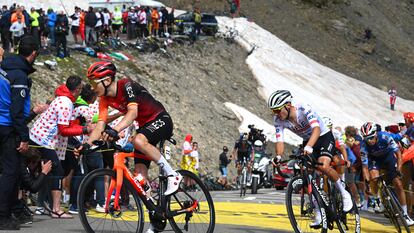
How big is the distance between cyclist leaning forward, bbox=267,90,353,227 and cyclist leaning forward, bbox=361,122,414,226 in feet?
8.42

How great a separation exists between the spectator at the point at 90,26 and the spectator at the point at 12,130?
84.0 ft

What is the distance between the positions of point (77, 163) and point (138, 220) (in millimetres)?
3903

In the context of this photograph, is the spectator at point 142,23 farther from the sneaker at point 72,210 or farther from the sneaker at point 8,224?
the sneaker at point 8,224

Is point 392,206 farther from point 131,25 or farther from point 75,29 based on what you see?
point 131,25

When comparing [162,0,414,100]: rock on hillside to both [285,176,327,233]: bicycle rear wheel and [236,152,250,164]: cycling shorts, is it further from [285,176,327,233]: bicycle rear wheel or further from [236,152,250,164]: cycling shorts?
[285,176,327,233]: bicycle rear wheel

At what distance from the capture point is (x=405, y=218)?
13180 mm

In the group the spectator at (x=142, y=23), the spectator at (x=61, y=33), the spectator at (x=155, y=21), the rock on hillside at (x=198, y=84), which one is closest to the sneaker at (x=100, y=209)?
the rock on hillside at (x=198, y=84)

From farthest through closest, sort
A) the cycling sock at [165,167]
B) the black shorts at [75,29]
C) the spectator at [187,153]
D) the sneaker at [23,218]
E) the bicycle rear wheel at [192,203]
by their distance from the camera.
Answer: the black shorts at [75,29], the spectator at [187,153], the sneaker at [23,218], the bicycle rear wheel at [192,203], the cycling sock at [165,167]

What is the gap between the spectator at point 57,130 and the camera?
11.5 metres

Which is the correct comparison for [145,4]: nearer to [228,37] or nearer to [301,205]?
[228,37]

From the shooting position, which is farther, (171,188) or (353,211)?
(353,211)

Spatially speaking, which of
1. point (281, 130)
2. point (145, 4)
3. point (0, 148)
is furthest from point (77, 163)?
point (145, 4)

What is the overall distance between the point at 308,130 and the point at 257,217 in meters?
3.45

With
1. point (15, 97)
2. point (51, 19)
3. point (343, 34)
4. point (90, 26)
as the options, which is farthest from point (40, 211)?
point (343, 34)
